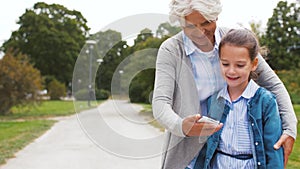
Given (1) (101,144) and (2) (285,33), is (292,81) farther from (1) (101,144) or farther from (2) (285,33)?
(1) (101,144)

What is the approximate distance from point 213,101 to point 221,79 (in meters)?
0.10

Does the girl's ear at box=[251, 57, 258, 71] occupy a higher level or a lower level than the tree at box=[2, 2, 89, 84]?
lower

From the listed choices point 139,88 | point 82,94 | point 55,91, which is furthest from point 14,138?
point 55,91

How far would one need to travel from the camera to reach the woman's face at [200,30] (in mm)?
1796

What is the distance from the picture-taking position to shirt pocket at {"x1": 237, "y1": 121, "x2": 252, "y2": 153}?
1810 millimetres

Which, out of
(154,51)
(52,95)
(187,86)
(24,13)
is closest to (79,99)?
(154,51)

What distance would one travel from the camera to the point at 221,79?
1881 mm

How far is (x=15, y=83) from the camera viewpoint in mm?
17281

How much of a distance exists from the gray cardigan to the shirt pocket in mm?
143

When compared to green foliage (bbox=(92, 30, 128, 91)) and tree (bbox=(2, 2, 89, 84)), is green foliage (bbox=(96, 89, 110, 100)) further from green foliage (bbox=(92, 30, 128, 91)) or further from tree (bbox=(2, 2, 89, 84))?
Answer: tree (bbox=(2, 2, 89, 84))

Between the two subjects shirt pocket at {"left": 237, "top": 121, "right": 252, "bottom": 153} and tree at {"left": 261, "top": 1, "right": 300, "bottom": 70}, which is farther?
tree at {"left": 261, "top": 1, "right": 300, "bottom": 70}

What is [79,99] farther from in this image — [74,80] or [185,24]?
[185,24]

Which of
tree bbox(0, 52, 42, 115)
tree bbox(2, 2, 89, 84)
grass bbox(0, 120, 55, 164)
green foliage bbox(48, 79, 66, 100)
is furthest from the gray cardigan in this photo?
green foliage bbox(48, 79, 66, 100)

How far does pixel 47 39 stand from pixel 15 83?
63.6ft
